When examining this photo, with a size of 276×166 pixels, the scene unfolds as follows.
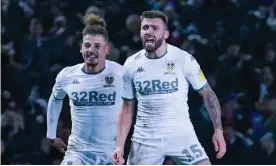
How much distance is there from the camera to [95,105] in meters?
6.90

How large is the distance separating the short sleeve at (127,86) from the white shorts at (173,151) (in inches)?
14.9

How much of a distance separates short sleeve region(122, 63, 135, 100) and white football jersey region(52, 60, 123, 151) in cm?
30

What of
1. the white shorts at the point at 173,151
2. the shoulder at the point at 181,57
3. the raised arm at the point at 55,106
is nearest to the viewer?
the white shorts at the point at 173,151

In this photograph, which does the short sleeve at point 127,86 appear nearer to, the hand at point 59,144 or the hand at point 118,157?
the hand at point 118,157

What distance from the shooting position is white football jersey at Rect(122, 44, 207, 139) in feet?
21.0

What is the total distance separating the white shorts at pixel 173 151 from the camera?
6.35 m

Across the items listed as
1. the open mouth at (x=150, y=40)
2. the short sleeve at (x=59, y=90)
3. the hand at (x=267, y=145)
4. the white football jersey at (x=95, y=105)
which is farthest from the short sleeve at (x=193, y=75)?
the hand at (x=267, y=145)

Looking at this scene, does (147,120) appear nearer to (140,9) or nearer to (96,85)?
(96,85)

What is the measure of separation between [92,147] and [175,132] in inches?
33.0

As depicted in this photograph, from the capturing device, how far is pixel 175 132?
639 cm

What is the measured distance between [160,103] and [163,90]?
4.2 inches

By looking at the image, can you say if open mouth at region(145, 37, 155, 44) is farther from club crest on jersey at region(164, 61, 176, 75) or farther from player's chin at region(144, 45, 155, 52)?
club crest on jersey at region(164, 61, 176, 75)

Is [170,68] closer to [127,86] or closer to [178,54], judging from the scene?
[178,54]

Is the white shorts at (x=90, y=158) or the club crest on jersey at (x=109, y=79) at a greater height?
the club crest on jersey at (x=109, y=79)
